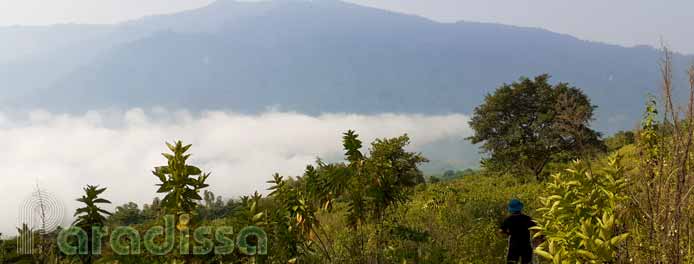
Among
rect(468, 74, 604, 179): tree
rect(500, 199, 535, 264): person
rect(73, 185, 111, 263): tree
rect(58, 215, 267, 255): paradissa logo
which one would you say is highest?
rect(468, 74, 604, 179): tree

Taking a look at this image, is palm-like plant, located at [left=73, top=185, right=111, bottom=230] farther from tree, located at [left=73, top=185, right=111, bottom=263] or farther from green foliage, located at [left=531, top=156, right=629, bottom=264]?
green foliage, located at [left=531, top=156, right=629, bottom=264]

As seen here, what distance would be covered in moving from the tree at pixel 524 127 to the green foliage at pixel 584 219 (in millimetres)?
23221

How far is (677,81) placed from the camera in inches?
213

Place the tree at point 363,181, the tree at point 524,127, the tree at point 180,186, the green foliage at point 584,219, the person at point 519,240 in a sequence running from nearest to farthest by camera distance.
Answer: the green foliage at point 584,219, the tree at point 180,186, the tree at point 363,181, the person at point 519,240, the tree at point 524,127

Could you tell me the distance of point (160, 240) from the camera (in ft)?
13.8

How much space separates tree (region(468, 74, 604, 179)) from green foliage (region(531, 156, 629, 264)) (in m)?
23.2

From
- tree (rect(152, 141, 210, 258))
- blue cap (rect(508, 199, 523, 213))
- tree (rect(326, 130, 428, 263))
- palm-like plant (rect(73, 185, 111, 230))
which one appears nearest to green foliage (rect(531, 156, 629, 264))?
tree (rect(326, 130, 428, 263))

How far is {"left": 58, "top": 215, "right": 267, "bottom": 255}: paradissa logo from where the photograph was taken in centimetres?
387

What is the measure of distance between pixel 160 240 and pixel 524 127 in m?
26.8

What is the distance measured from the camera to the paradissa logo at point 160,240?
387cm

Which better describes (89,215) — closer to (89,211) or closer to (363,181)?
(89,211)

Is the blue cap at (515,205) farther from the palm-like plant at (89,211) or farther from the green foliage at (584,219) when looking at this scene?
the palm-like plant at (89,211)

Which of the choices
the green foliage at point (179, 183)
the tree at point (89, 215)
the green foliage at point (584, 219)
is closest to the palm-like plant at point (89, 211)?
the tree at point (89, 215)

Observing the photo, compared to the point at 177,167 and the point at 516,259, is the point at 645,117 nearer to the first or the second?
the point at 516,259
